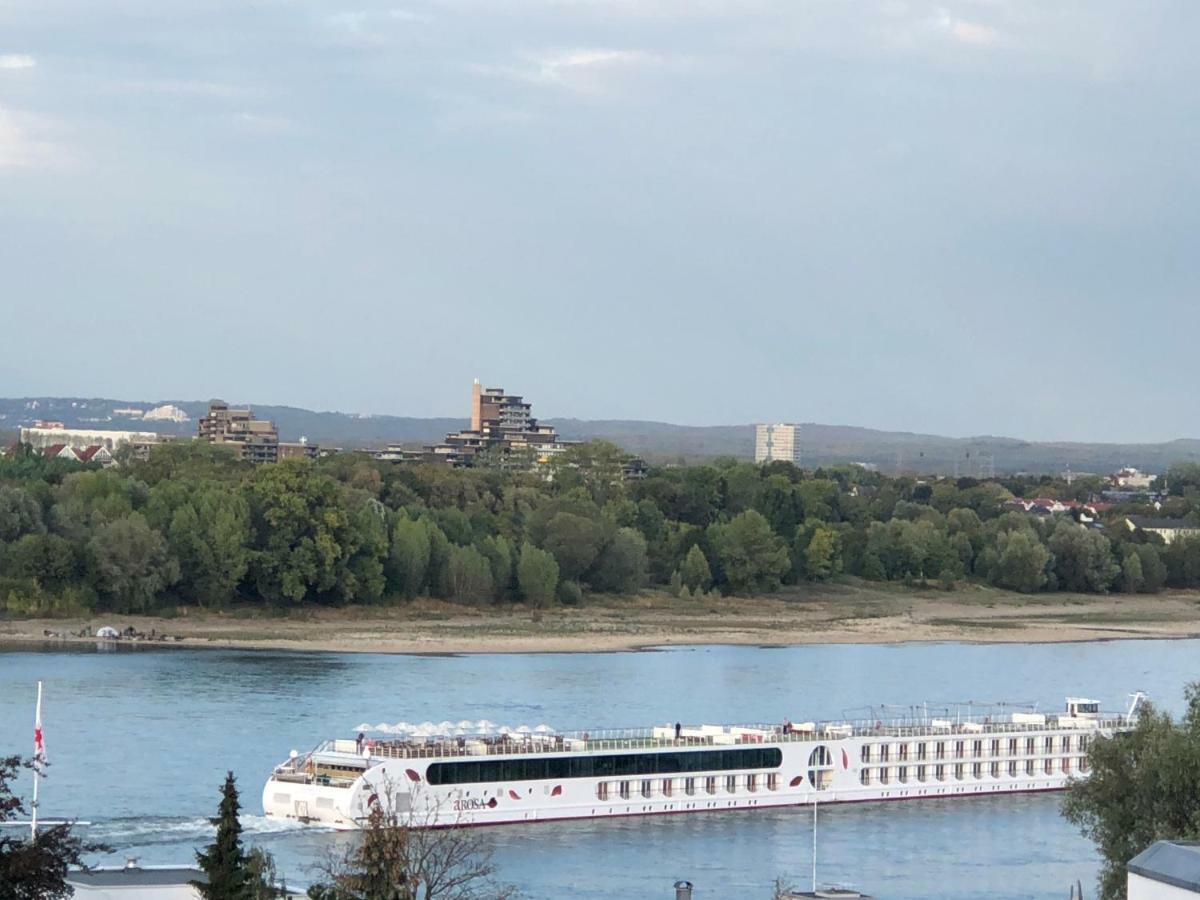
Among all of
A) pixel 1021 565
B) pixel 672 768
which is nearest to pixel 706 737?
pixel 672 768

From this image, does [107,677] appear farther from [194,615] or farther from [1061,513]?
[1061,513]

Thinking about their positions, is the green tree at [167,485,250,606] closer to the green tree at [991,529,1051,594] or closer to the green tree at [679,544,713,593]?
the green tree at [679,544,713,593]

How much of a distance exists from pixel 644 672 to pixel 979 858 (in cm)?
3174

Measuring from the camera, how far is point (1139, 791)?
34.4 m

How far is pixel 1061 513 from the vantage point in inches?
6521

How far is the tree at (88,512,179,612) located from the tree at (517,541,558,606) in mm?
17408

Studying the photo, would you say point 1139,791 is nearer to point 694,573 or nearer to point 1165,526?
point 694,573

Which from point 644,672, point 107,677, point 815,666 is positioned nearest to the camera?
point 107,677

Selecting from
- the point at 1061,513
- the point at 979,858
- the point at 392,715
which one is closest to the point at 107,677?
the point at 392,715

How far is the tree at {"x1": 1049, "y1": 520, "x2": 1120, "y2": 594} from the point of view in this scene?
12669cm

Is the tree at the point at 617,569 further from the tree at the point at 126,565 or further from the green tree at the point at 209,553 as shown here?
the tree at the point at 126,565

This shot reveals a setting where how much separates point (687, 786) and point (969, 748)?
29.2 feet

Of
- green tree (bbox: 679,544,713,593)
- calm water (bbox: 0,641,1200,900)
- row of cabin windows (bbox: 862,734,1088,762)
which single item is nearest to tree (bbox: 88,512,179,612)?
calm water (bbox: 0,641,1200,900)

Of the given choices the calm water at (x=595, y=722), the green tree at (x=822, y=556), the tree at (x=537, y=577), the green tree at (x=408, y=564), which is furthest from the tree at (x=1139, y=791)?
the green tree at (x=822, y=556)
